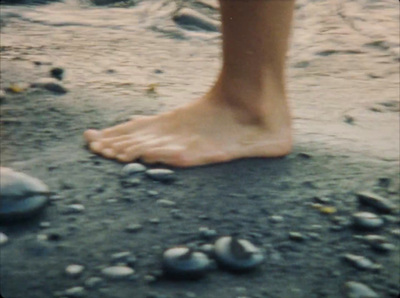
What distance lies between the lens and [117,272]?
1.40 metres

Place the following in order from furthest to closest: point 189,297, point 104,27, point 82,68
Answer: point 104,27
point 82,68
point 189,297

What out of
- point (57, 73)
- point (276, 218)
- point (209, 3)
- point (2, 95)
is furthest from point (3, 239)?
point (209, 3)

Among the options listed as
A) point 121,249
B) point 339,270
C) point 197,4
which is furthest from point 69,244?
point 197,4

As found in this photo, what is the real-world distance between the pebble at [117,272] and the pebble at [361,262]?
1.50ft

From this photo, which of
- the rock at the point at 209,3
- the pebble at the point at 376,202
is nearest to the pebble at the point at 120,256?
the pebble at the point at 376,202

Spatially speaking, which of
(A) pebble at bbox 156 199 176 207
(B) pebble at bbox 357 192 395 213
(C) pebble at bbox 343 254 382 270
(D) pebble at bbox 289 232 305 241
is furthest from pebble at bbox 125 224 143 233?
(B) pebble at bbox 357 192 395 213

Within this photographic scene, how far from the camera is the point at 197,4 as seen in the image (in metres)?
4.44

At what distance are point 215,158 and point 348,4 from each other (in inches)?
111

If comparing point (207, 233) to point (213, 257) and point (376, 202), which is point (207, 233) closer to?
point (213, 257)

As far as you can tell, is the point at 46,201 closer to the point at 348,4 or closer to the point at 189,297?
the point at 189,297

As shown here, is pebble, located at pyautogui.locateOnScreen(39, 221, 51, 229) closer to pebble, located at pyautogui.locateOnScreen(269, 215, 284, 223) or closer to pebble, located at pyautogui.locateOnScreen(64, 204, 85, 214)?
pebble, located at pyautogui.locateOnScreen(64, 204, 85, 214)

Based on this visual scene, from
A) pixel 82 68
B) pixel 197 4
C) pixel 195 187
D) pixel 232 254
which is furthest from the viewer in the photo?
pixel 197 4

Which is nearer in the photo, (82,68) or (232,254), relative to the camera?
(232,254)

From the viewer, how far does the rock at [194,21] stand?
13.4 feet
